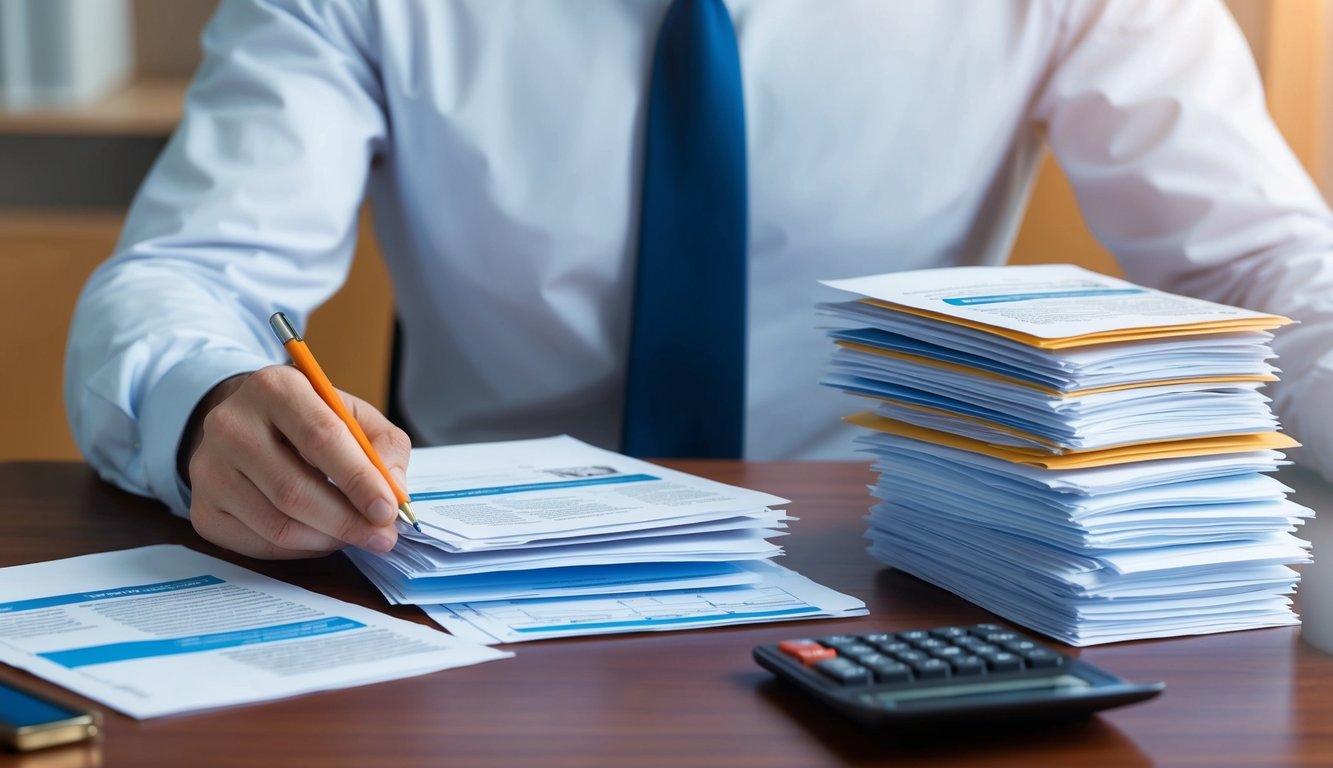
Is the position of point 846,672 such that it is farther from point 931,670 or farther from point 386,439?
point 386,439

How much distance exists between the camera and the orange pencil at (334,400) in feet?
2.41

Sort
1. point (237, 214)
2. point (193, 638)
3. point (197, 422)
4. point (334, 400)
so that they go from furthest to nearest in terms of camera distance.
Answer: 1. point (237, 214)
2. point (197, 422)
3. point (334, 400)
4. point (193, 638)

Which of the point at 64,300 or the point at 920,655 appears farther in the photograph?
the point at 64,300

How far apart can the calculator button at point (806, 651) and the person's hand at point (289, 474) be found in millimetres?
224

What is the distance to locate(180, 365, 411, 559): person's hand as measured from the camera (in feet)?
2.38

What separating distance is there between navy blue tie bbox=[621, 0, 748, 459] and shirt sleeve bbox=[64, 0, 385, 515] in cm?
30

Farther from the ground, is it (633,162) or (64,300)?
(633,162)

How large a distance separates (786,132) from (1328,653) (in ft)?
2.64

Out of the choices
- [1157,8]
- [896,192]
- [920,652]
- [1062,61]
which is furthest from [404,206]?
[920,652]

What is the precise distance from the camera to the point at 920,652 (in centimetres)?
60

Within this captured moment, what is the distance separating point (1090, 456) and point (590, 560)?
0.87 feet

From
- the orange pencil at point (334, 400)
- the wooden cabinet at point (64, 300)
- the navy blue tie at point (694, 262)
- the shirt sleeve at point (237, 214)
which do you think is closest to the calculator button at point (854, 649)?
the orange pencil at point (334, 400)

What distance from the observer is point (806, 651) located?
0.61 meters

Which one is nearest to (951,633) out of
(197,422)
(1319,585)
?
(1319,585)
